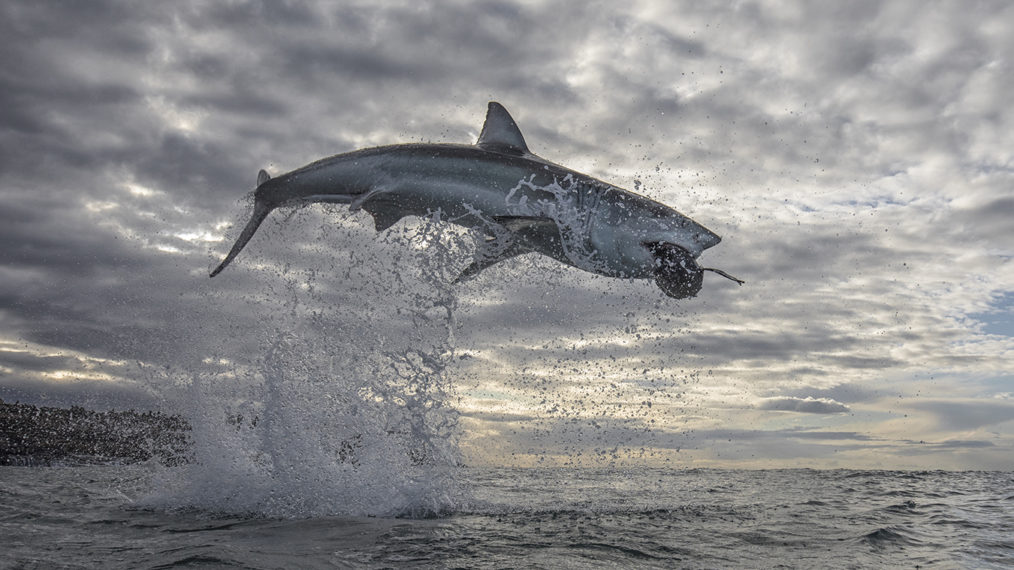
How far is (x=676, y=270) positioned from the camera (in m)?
7.51

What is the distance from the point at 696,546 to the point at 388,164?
6.00 metres

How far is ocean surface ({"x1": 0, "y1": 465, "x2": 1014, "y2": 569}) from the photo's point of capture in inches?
248

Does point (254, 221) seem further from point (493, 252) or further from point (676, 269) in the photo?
point (676, 269)

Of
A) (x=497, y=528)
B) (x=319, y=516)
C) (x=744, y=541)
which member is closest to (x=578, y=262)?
(x=497, y=528)

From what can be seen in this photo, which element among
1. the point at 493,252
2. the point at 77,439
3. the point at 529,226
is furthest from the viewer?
the point at 77,439

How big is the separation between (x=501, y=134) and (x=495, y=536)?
197 inches

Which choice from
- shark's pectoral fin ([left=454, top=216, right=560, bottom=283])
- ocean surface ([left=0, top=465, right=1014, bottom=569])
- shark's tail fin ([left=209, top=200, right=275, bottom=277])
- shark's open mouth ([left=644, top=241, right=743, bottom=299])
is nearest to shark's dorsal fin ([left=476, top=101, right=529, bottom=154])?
shark's pectoral fin ([left=454, top=216, right=560, bottom=283])

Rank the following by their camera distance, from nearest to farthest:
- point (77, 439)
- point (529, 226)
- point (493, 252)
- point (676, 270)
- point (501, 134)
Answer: point (676, 270), point (529, 226), point (501, 134), point (493, 252), point (77, 439)

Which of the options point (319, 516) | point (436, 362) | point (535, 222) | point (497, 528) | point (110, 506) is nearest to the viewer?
point (535, 222)

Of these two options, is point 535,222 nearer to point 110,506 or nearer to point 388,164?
point 388,164

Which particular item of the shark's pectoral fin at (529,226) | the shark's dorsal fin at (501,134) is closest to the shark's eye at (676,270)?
the shark's pectoral fin at (529,226)

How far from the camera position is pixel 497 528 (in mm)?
8172

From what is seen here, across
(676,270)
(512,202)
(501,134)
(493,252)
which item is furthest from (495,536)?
(501,134)

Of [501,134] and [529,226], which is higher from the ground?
[501,134]
